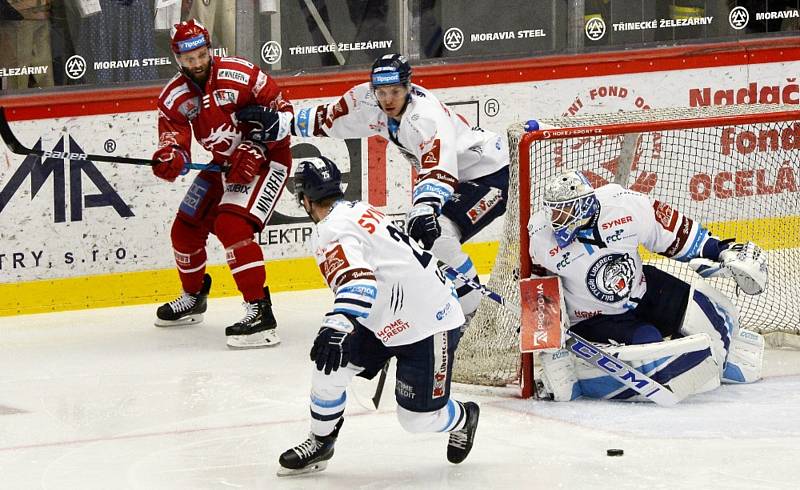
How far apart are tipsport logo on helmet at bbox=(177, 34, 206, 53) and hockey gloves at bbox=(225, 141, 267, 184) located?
441 millimetres

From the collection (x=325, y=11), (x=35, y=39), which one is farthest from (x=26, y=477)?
(x=325, y=11)

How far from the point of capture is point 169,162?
243 inches

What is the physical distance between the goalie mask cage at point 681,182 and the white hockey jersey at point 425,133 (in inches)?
6.4

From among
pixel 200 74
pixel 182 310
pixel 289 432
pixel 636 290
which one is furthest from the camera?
pixel 182 310

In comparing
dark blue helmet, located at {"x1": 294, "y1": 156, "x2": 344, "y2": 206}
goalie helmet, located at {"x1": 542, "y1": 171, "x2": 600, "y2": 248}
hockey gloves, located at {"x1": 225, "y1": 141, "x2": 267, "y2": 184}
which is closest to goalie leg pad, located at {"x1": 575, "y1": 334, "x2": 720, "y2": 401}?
goalie helmet, located at {"x1": 542, "y1": 171, "x2": 600, "y2": 248}

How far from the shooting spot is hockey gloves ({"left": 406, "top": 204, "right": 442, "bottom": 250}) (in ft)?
17.5

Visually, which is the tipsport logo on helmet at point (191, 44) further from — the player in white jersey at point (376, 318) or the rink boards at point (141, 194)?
Result: the player in white jersey at point (376, 318)

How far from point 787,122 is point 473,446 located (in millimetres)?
2398

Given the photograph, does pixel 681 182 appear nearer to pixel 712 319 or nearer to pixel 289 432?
pixel 712 319

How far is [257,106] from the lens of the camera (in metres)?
6.22

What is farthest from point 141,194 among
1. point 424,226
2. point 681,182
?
point 681,182

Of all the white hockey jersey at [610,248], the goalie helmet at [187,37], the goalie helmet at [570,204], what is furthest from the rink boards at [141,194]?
the goalie helmet at [570,204]

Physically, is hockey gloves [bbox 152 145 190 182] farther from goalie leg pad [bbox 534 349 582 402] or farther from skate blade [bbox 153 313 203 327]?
goalie leg pad [bbox 534 349 582 402]

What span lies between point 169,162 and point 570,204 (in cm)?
175
